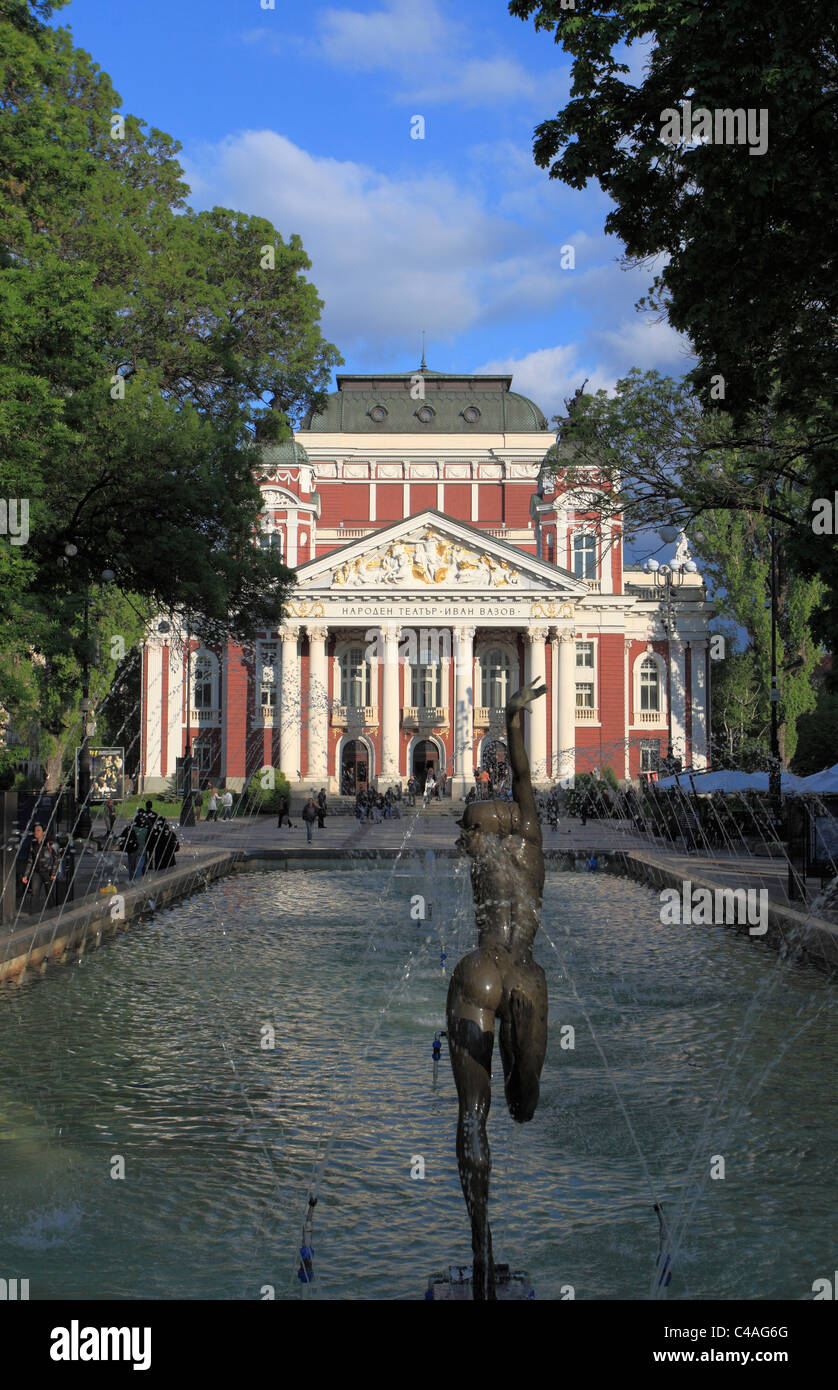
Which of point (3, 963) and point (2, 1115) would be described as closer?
point (2, 1115)

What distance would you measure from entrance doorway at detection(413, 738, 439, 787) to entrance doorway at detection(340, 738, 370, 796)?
2.41m

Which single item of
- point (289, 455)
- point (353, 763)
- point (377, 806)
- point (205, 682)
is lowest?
point (377, 806)

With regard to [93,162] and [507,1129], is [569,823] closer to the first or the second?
[93,162]

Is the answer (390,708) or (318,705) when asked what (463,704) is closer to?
(390,708)

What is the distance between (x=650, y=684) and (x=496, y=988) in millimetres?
56308

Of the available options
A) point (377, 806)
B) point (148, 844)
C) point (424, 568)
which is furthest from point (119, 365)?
point (424, 568)

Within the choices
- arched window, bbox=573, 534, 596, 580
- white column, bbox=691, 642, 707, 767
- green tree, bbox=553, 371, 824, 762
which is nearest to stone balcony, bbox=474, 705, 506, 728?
arched window, bbox=573, 534, 596, 580

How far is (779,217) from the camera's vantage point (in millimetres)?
11453

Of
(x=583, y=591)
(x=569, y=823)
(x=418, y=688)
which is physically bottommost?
(x=569, y=823)

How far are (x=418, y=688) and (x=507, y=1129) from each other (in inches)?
2029

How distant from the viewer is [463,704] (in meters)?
55.8

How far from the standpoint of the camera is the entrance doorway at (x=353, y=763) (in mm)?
59009

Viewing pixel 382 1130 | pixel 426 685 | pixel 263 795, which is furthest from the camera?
pixel 426 685
